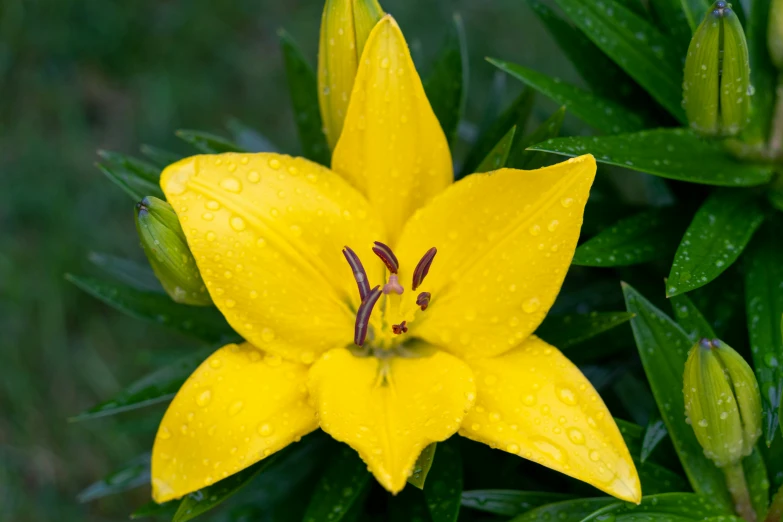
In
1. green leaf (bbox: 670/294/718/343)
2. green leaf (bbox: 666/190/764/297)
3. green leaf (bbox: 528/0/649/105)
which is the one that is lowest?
green leaf (bbox: 670/294/718/343)

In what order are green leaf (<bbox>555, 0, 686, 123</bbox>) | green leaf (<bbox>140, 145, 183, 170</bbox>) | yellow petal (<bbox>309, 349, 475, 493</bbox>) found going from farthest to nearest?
green leaf (<bbox>140, 145, 183, 170</bbox>), green leaf (<bbox>555, 0, 686, 123</bbox>), yellow petal (<bbox>309, 349, 475, 493</bbox>)

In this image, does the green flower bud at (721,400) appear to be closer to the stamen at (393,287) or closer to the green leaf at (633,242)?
the green leaf at (633,242)

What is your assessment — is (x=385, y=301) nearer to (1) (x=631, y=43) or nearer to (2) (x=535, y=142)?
(2) (x=535, y=142)

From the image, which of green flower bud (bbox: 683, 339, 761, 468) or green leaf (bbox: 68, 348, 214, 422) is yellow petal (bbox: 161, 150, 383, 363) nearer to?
green leaf (bbox: 68, 348, 214, 422)

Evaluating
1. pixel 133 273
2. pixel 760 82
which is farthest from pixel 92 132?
pixel 760 82

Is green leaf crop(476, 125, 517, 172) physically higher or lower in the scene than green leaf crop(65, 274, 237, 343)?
higher

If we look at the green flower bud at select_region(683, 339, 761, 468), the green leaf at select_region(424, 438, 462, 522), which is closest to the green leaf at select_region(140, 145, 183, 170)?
the green leaf at select_region(424, 438, 462, 522)

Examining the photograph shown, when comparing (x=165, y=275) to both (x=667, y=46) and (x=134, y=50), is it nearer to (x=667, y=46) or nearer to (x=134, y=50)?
(x=667, y=46)
